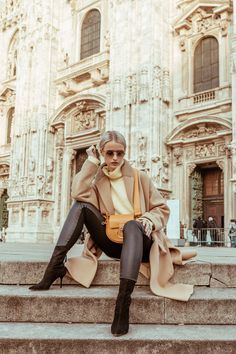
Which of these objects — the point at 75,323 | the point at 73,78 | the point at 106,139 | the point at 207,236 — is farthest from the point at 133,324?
the point at 73,78

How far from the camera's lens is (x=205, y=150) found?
16.1 meters

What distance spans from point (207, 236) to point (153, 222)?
11.9 m

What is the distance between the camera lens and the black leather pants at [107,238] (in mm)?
2730

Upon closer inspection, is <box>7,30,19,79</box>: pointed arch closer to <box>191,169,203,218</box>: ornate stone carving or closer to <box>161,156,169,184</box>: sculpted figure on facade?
<box>161,156,169,184</box>: sculpted figure on facade

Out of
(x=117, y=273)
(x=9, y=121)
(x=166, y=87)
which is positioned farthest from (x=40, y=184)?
(x=117, y=273)

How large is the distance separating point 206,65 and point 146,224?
1522 cm

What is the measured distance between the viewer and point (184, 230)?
51.2ft

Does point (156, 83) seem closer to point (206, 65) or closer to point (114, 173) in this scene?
point (206, 65)

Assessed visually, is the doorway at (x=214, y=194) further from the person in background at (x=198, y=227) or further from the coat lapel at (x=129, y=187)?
the coat lapel at (x=129, y=187)

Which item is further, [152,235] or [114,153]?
[114,153]

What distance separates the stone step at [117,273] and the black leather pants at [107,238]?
0.17 m

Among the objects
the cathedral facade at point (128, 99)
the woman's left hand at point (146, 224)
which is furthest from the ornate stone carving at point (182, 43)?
the woman's left hand at point (146, 224)

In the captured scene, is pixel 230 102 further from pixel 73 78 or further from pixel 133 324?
pixel 133 324

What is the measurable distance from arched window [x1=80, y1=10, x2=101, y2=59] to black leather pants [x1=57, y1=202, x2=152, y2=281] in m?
19.2
